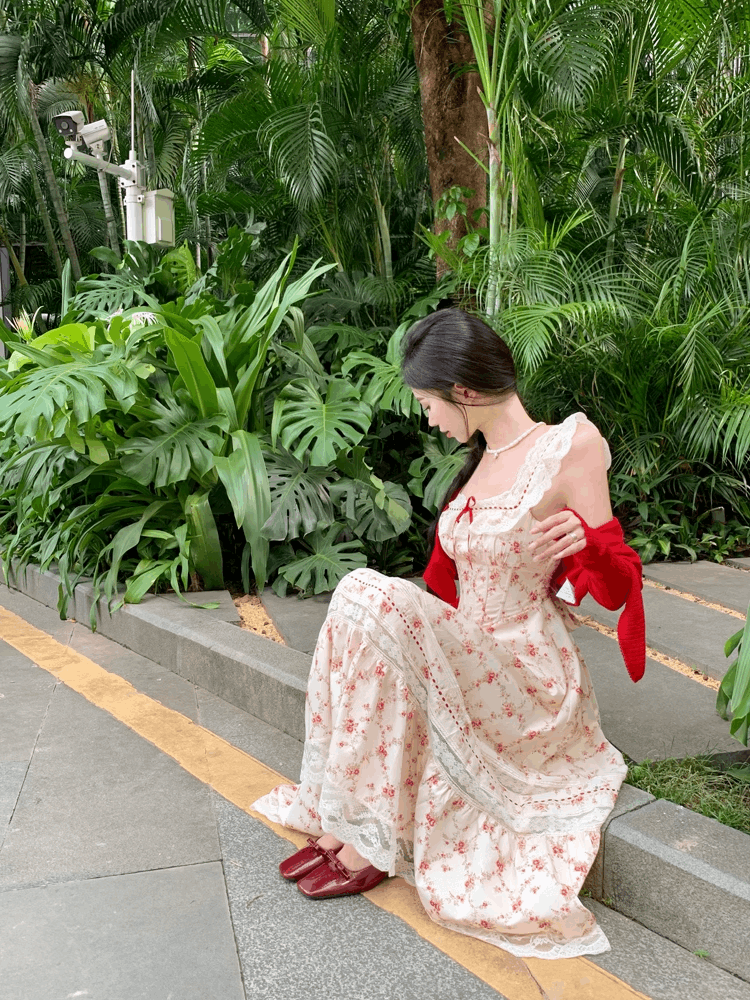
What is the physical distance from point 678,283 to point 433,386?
3224 mm

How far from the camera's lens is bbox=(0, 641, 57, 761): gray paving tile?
3.08 metres

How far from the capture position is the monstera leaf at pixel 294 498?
4.13 metres

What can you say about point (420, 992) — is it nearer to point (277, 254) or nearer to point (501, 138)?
point (501, 138)

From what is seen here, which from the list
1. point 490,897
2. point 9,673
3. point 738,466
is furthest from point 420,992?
point 738,466

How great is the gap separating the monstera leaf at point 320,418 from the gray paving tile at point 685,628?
1281mm

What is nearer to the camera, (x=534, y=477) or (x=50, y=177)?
(x=534, y=477)

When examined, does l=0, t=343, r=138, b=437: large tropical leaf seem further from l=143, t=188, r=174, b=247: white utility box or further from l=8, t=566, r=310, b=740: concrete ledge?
l=143, t=188, r=174, b=247: white utility box

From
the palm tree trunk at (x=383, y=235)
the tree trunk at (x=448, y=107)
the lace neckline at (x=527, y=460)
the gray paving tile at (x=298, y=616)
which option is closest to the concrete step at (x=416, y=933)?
the lace neckline at (x=527, y=460)

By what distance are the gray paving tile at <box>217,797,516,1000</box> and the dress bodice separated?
741mm

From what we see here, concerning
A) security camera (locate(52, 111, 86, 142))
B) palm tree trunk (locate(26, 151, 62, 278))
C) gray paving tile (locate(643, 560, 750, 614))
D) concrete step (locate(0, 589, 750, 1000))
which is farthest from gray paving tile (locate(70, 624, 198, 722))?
palm tree trunk (locate(26, 151, 62, 278))

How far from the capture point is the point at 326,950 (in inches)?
78.2

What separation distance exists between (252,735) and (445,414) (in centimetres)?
140

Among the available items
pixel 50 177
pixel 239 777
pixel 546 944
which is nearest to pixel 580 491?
pixel 546 944

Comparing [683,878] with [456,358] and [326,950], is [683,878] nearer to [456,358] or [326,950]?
[326,950]
